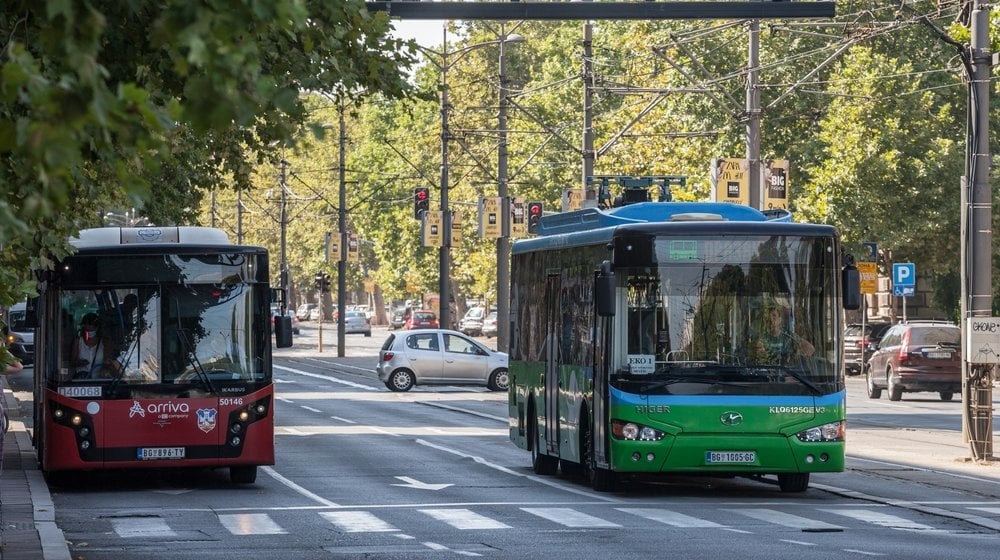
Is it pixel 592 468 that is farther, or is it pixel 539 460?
pixel 539 460

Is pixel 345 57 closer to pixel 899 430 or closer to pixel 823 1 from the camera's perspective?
pixel 823 1

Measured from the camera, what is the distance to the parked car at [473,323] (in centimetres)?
10512

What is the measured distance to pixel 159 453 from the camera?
19641 mm

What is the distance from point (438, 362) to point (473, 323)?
194 ft

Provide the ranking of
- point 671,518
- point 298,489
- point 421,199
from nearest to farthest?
1. point 671,518
2. point 298,489
3. point 421,199

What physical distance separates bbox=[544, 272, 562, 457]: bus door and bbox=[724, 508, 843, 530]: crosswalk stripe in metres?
3.67

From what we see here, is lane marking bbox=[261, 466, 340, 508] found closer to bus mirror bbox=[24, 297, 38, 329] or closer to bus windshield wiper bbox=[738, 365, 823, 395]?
bus mirror bbox=[24, 297, 38, 329]

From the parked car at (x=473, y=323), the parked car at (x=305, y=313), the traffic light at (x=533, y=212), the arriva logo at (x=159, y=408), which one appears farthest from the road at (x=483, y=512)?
the parked car at (x=305, y=313)

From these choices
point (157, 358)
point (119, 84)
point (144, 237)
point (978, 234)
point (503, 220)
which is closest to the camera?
point (119, 84)

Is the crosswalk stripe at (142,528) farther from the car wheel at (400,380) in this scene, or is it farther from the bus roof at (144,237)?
the car wheel at (400,380)

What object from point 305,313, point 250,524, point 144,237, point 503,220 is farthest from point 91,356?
point 305,313

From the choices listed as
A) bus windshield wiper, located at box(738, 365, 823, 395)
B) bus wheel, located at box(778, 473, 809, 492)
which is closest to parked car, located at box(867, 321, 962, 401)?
bus wheel, located at box(778, 473, 809, 492)

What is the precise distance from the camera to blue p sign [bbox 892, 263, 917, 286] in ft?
162

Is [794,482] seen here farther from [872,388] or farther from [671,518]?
[872,388]
